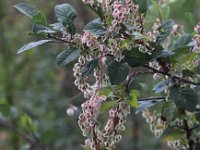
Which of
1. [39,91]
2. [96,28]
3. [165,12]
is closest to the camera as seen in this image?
[96,28]

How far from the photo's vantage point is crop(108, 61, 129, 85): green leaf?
29.6 inches

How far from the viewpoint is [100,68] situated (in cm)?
75

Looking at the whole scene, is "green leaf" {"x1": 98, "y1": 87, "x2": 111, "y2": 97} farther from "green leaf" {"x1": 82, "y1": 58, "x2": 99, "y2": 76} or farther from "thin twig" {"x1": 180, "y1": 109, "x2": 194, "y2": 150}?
"thin twig" {"x1": 180, "y1": 109, "x2": 194, "y2": 150}

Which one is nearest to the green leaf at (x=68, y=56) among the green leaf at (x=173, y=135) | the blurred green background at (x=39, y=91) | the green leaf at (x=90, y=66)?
the green leaf at (x=90, y=66)

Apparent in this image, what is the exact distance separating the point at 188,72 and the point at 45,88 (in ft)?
4.70

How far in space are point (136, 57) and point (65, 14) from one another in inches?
6.2

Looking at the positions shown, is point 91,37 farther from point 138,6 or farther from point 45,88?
point 45,88

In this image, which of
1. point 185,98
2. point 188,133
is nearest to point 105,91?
point 185,98

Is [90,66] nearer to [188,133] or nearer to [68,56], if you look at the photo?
[68,56]

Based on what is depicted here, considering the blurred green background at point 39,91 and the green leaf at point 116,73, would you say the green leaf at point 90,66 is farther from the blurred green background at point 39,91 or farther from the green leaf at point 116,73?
the blurred green background at point 39,91

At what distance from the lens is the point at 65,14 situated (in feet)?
2.63

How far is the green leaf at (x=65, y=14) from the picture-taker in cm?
79

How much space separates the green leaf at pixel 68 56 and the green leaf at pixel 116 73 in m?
0.06

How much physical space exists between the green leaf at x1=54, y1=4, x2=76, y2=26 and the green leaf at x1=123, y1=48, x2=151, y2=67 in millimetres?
120
